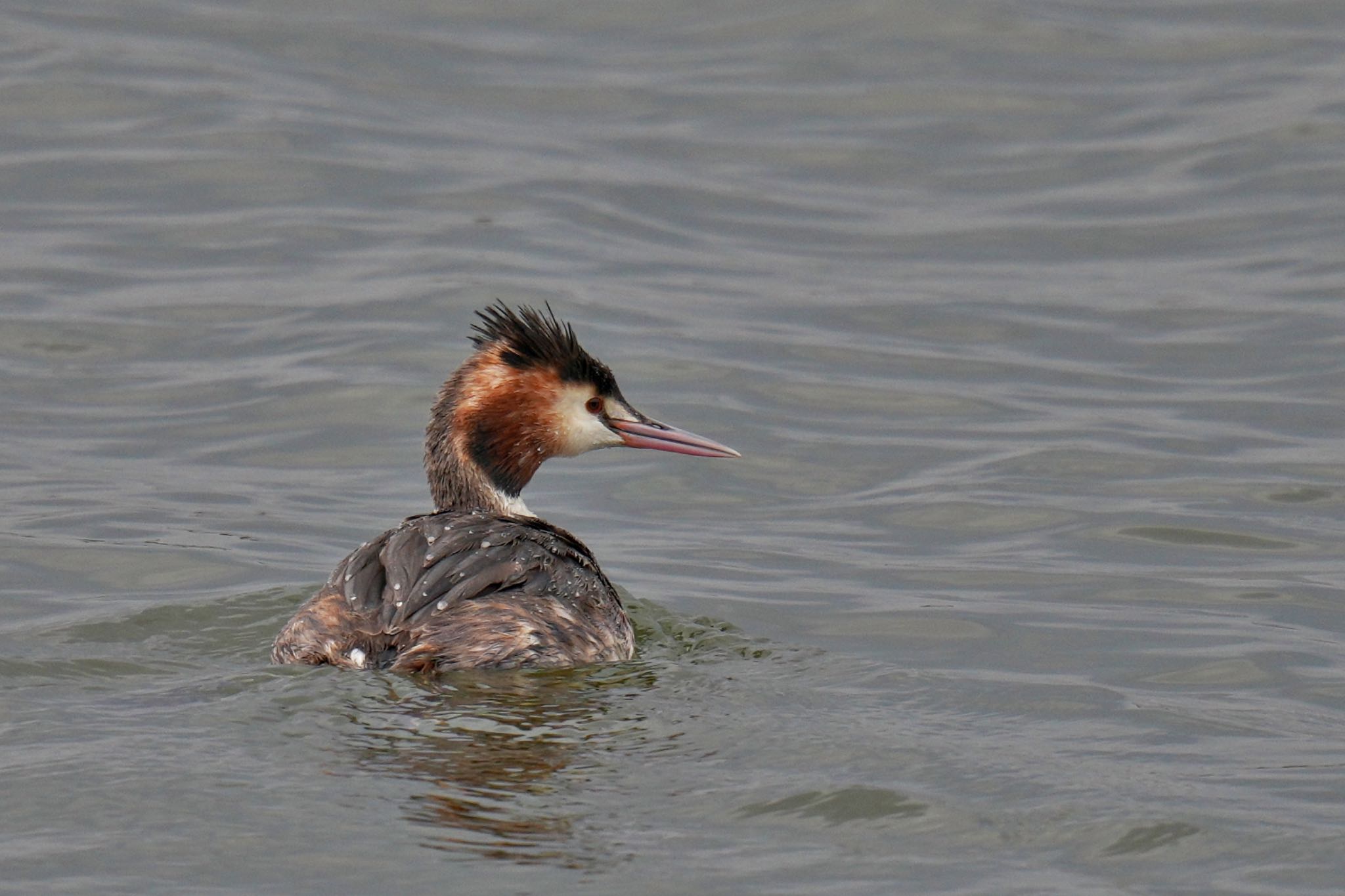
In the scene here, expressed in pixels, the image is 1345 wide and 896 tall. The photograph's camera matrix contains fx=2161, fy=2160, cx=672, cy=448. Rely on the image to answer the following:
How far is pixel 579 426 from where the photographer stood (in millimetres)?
8391

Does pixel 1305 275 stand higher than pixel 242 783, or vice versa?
pixel 1305 275

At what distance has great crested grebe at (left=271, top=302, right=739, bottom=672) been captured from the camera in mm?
6891

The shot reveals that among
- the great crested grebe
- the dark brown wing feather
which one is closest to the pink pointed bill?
the great crested grebe

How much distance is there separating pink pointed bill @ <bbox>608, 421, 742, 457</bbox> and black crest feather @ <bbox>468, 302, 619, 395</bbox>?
0.28 metres

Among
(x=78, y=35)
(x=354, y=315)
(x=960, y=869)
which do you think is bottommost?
(x=960, y=869)

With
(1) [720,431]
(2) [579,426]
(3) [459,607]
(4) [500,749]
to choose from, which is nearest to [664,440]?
(2) [579,426]

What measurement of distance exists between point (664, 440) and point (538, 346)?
27.2 inches

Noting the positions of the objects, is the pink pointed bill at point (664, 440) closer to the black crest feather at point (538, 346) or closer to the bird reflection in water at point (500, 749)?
the black crest feather at point (538, 346)

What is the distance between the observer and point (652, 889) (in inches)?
209

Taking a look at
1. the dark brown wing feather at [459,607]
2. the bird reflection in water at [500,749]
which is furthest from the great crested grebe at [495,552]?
the bird reflection in water at [500,749]

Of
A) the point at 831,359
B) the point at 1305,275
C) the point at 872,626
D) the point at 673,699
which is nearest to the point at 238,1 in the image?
the point at 831,359

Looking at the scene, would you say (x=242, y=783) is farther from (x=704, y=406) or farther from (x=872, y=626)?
(x=704, y=406)

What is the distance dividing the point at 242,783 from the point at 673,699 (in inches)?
61.4

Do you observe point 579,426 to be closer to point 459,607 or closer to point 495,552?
point 495,552
